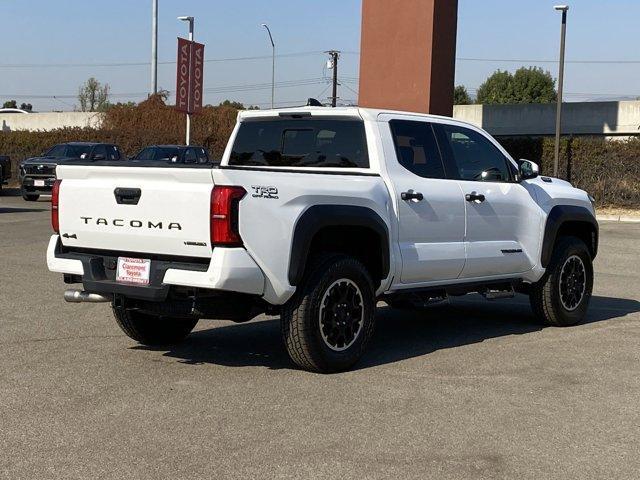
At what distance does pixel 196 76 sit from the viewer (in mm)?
29844

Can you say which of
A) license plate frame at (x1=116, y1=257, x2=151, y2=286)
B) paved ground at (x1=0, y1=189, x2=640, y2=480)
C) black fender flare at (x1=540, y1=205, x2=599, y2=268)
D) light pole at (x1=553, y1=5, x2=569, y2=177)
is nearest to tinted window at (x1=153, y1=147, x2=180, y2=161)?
light pole at (x1=553, y1=5, x2=569, y2=177)

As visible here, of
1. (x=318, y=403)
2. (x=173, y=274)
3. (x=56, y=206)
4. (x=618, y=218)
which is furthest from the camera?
(x=618, y=218)

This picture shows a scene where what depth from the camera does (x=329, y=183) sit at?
6.62 meters

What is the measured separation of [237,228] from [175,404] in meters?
1.18

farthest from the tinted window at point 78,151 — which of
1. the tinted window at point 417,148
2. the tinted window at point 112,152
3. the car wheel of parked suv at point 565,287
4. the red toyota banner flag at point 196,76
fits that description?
the tinted window at point 417,148

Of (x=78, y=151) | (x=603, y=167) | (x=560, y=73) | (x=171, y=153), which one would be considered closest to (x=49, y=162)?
(x=78, y=151)

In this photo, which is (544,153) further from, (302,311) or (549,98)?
(549,98)

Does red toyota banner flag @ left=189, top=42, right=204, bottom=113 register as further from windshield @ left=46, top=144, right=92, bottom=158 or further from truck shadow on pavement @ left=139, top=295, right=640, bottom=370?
truck shadow on pavement @ left=139, top=295, right=640, bottom=370

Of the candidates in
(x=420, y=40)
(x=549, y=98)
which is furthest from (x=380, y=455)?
(x=549, y=98)

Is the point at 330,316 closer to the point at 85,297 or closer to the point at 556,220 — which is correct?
the point at 85,297

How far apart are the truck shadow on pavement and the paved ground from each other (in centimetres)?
3

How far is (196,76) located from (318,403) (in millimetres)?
25081

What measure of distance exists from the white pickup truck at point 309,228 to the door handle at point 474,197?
19mm

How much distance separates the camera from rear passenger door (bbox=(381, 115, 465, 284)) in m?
7.34
